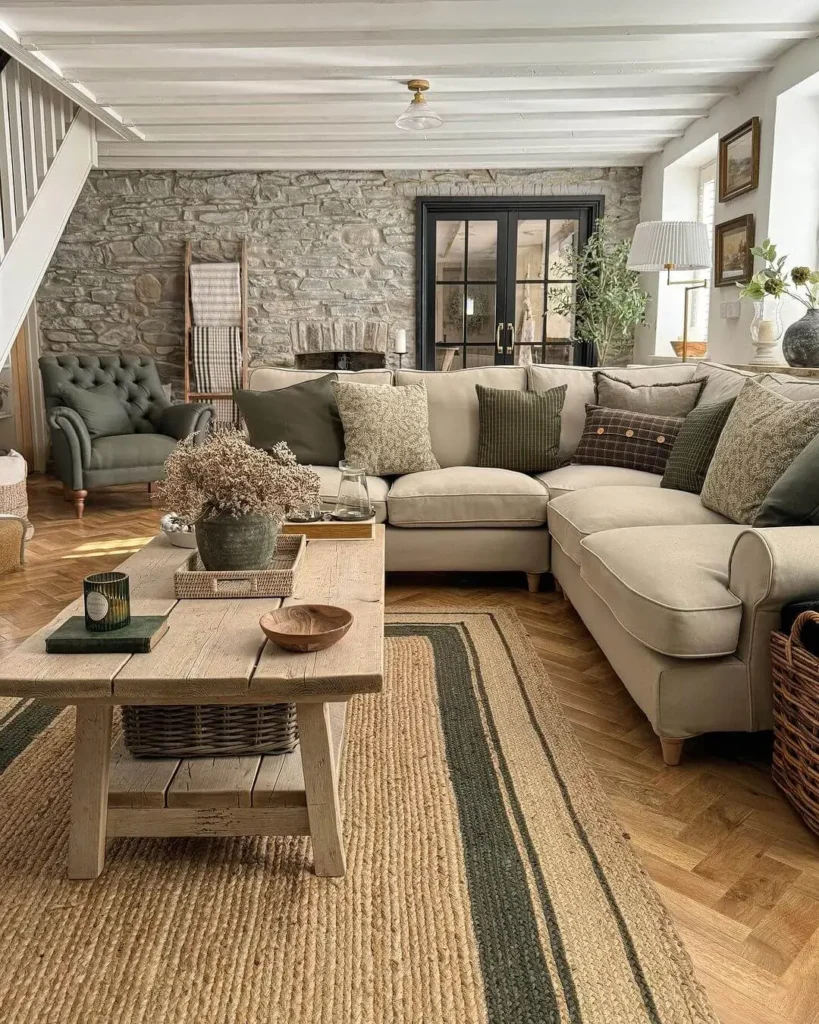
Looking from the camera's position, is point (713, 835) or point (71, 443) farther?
point (71, 443)

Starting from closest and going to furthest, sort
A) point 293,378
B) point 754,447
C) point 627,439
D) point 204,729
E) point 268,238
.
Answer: point 204,729 < point 754,447 < point 627,439 < point 293,378 < point 268,238

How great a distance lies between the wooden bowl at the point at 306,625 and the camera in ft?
5.32

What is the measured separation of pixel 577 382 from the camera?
4.10m

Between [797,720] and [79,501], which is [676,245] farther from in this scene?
[79,501]

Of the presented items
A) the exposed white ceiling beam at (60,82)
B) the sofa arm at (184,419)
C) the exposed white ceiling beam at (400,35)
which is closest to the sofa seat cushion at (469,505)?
the exposed white ceiling beam at (400,35)

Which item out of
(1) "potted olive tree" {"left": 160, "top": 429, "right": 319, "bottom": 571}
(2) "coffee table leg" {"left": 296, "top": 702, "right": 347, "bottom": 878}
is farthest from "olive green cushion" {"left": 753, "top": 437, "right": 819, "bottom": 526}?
(2) "coffee table leg" {"left": 296, "top": 702, "right": 347, "bottom": 878}

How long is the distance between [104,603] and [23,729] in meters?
0.96

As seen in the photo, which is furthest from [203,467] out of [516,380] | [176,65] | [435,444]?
[176,65]

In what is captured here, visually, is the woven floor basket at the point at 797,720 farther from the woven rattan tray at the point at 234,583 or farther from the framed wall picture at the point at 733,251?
the framed wall picture at the point at 733,251

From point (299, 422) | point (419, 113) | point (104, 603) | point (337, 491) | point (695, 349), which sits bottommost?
point (337, 491)

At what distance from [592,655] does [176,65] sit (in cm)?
374

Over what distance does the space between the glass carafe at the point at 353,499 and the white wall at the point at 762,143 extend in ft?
10.5

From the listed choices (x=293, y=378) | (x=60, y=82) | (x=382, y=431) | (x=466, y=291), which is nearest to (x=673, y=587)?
(x=382, y=431)

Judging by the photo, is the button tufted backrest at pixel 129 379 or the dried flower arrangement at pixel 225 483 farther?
the button tufted backrest at pixel 129 379
